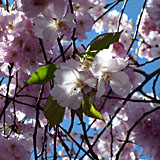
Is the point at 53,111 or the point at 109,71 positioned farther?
the point at 53,111

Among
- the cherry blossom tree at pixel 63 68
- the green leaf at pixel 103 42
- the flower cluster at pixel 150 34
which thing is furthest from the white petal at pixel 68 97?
the flower cluster at pixel 150 34

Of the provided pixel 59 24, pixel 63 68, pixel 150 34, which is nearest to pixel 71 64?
pixel 63 68

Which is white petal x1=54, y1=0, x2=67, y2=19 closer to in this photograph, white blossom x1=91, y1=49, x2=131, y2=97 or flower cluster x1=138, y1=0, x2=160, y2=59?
white blossom x1=91, y1=49, x2=131, y2=97

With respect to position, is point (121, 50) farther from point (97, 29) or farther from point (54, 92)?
point (97, 29)

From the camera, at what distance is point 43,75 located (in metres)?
0.79

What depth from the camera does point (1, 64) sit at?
108 cm

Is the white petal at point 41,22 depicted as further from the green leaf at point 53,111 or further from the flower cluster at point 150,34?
the flower cluster at point 150,34

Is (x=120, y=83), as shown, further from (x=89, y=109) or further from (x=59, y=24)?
(x=59, y=24)

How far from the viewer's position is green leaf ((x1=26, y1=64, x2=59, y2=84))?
30.7 inches

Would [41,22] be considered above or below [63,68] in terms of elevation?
above

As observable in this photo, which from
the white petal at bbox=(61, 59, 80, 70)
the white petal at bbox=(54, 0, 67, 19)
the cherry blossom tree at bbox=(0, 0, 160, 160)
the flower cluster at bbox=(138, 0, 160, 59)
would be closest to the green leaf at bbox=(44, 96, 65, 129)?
the cherry blossom tree at bbox=(0, 0, 160, 160)

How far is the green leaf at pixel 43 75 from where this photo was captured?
78 centimetres

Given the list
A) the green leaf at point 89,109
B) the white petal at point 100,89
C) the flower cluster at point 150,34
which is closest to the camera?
the white petal at point 100,89

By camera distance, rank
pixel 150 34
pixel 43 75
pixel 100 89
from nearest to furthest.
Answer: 1. pixel 100 89
2. pixel 43 75
3. pixel 150 34
